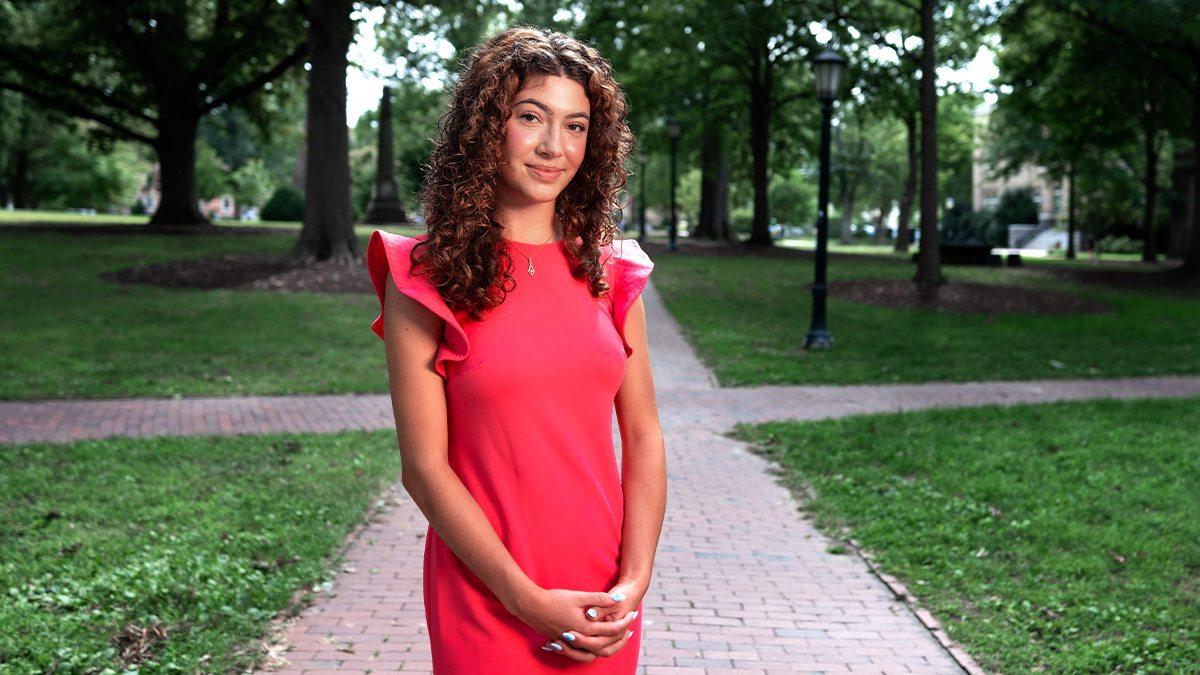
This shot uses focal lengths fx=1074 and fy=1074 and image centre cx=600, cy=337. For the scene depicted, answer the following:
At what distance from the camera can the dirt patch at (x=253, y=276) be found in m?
18.1

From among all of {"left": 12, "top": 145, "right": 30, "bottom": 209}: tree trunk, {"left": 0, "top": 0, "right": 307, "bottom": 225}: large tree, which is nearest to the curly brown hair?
{"left": 0, "top": 0, "right": 307, "bottom": 225}: large tree

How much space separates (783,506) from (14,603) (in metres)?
4.38

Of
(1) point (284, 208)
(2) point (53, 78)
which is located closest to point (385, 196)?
(1) point (284, 208)

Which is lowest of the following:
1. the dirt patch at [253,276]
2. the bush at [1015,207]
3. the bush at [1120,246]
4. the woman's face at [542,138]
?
the dirt patch at [253,276]

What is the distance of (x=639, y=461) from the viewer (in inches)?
84.2

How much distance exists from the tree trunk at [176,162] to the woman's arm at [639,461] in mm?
27684

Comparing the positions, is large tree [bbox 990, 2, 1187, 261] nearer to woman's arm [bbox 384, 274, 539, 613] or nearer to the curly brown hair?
the curly brown hair

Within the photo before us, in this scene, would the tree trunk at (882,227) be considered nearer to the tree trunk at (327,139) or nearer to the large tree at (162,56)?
the large tree at (162,56)

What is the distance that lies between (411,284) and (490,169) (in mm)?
255

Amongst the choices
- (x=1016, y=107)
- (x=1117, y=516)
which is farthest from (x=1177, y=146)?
(x=1117, y=516)

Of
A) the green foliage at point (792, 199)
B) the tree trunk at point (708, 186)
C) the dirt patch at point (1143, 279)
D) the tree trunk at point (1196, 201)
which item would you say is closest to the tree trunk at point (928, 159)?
the dirt patch at point (1143, 279)

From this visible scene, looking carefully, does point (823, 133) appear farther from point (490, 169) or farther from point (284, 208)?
point (284, 208)

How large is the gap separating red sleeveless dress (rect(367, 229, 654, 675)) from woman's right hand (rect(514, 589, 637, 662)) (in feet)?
0.20

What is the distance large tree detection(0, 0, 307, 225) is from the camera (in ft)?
85.6
